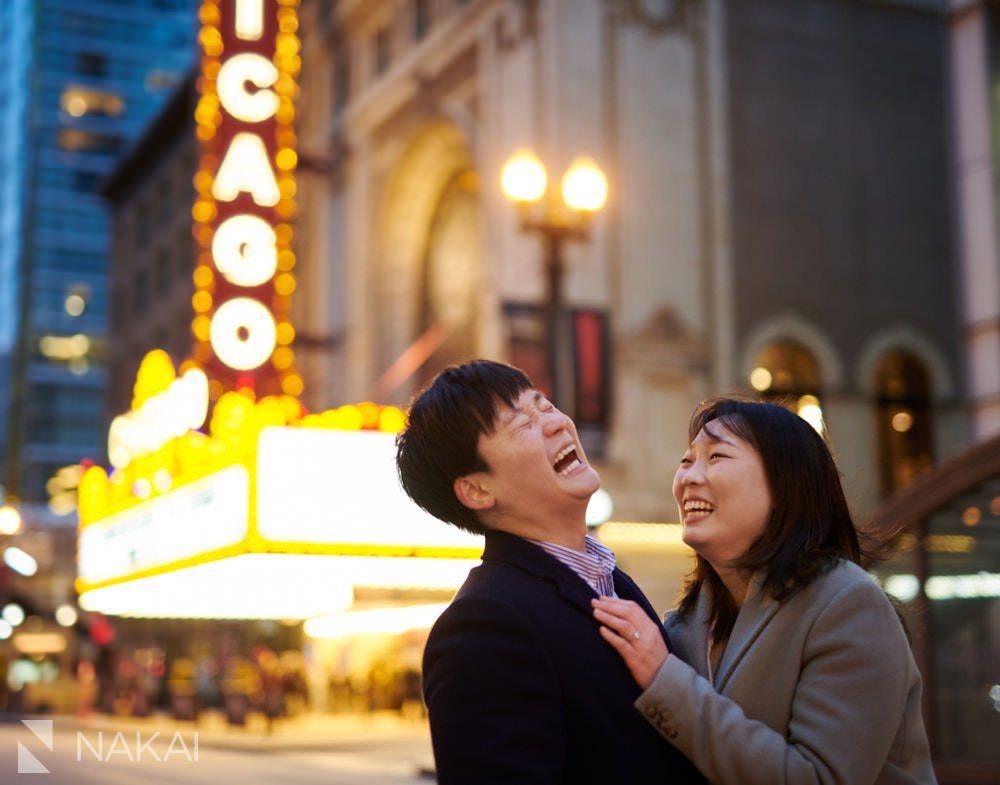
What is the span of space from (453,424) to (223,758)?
19.1m

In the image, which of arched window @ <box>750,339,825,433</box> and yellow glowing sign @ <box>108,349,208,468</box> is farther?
arched window @ <box>750,339,825,433</box>

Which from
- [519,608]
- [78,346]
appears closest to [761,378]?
[519,608]

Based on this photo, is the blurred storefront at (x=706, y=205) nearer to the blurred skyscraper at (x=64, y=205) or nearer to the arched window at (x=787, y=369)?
A: the arched window at (x=787, y=369)

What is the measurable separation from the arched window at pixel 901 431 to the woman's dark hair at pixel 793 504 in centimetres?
2752

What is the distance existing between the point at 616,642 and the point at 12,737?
1022 inches

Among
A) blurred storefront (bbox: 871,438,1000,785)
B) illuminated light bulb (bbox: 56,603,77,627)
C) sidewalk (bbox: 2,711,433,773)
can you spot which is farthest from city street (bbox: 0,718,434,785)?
illuminated light bulb (bbox: 56,603,77,627)

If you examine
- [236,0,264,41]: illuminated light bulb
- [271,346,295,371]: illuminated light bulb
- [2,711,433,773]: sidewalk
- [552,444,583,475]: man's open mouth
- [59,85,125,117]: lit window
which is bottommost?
[2,711,433,773]: sidewalk

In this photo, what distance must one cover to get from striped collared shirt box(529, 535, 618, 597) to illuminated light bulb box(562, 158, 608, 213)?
12.3m

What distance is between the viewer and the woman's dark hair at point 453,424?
10.5 ft

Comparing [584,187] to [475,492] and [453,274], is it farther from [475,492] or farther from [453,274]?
[453,274]

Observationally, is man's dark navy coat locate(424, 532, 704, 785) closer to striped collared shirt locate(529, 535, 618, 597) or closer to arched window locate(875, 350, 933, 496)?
striped collared shirt locate(529, 535, 618, 597)

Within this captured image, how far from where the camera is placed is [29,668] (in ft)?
208

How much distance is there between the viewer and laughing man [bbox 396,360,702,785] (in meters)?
2.77

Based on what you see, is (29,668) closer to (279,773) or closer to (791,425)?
(279,773)
